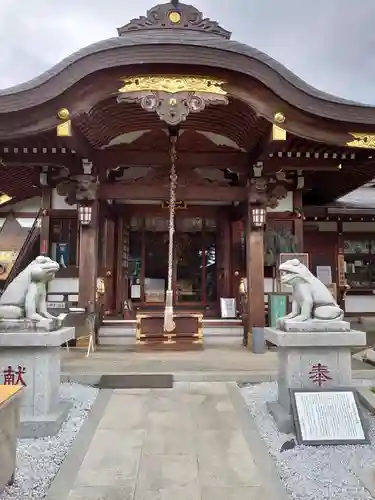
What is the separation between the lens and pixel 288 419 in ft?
13.3

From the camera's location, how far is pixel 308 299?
4410mm

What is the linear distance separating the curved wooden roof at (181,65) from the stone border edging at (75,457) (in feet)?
15.9

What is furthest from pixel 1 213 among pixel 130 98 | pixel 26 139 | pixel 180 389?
pixel 180 389

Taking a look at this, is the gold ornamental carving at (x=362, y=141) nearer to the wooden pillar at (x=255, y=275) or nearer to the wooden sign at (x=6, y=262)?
the wooden pillar at (x=255, y=275)

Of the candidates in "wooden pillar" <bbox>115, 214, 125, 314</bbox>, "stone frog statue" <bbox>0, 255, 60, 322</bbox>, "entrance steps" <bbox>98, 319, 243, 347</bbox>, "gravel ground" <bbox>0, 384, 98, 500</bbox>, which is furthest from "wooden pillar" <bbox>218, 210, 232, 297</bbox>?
"stone frog statue" <bbox>0, 255, 60, 322</bbox>

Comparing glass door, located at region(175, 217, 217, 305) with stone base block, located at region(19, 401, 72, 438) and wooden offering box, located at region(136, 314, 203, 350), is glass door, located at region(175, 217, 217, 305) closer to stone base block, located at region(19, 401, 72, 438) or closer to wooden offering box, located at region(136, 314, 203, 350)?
wooden offering box, located at region(136, 314, 203, 350)

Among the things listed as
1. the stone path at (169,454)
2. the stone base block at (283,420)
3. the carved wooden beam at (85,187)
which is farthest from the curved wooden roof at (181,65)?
the stone base block at (283,420)

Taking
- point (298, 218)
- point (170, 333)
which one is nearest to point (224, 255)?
point (298, 218)

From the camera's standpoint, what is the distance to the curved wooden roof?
652 cm

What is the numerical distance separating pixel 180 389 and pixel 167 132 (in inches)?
220

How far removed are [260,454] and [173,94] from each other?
5.36 m

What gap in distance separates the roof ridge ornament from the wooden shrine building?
0.09ft

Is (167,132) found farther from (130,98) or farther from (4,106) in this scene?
(4,106)

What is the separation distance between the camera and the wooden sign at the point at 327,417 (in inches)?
146
